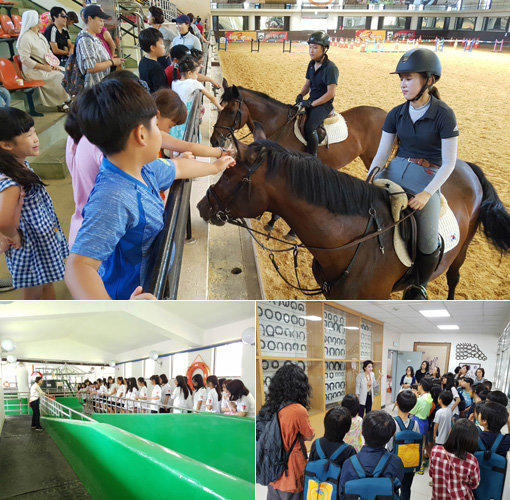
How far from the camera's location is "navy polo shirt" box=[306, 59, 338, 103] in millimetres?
2744

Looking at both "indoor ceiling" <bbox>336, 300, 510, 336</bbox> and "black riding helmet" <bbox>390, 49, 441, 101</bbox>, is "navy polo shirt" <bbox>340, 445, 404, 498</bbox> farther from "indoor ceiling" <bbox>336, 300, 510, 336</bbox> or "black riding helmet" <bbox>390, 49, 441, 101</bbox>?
"black riding helmet" <bbox>390, 49, 441, 101</bbox>

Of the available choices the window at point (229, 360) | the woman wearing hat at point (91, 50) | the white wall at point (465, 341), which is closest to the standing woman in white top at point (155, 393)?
the window at point (229, 360)

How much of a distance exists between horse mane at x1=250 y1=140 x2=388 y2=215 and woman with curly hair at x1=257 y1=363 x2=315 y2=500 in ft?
2.19

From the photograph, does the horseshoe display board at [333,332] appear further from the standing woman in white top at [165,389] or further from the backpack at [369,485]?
the standing woman in white top at [165,389]

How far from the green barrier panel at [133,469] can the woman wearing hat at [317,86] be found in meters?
2.30

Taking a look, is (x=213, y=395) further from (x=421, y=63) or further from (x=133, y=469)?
(x=421, y=63)

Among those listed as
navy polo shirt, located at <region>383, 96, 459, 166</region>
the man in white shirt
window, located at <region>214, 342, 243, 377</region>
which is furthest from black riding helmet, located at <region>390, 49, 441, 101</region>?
the man in white shirt

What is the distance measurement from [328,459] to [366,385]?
0.95 ft

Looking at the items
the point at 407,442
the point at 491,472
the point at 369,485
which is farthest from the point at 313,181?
the point at 491,472

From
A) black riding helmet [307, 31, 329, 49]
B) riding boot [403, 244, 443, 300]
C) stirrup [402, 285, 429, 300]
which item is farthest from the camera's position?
black riding helmet [307, 31, 329, 49]

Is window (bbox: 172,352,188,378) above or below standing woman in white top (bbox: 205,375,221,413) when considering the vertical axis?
above

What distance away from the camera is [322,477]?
129 centimetres

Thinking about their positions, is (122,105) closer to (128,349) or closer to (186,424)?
(128,349)

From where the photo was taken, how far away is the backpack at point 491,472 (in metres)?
1.39
